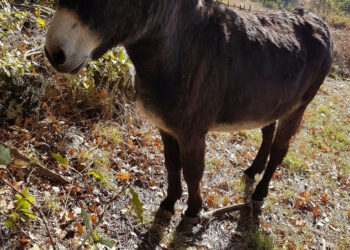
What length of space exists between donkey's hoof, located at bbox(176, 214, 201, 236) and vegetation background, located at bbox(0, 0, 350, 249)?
105 mm

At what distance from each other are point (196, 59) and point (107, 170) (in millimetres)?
1746

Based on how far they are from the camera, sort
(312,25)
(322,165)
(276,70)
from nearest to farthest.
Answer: (276,70), (312,25), (322,165)

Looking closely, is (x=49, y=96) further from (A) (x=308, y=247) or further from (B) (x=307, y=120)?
(B) (x=307, y=120)

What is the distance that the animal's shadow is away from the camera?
274 cm

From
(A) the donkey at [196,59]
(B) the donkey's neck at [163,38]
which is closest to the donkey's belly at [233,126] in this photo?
(A) the donkey at [196,59]

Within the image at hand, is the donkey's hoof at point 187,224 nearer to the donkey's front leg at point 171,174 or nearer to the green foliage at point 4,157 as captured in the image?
the donkey's front leg at point 171,174

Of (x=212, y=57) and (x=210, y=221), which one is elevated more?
(x=212, y=57)

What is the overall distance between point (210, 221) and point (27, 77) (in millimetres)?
2578

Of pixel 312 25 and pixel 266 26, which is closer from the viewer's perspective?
pixel 266 26

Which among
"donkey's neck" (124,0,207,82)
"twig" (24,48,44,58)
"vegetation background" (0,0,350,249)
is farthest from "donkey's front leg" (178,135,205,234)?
"twig" (24,48,44,58)

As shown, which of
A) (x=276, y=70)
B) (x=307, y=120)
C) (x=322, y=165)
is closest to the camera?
(x=276, y=70)

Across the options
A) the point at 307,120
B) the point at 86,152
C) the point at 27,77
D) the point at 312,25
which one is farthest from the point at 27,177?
the point at 307,120

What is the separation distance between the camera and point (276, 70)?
256 centimetres

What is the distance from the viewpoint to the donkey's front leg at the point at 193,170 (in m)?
2.30
